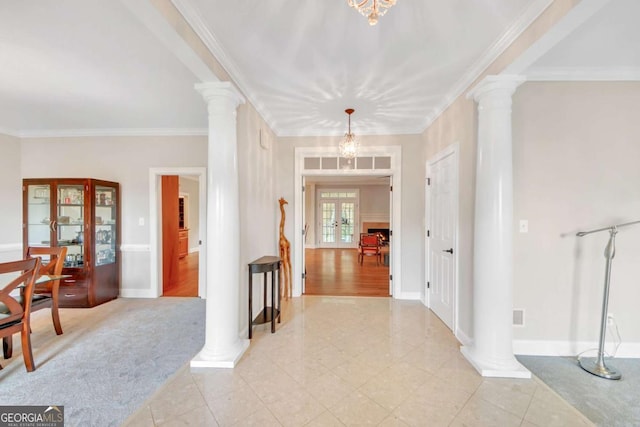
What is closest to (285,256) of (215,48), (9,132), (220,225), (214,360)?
(220,225)

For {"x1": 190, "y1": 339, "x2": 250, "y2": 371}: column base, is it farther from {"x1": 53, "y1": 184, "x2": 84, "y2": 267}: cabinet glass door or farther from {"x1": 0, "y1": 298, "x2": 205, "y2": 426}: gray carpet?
{"x1": 53, "y1": 184, "x2": 84, "y2": 267}: cabinet glass door

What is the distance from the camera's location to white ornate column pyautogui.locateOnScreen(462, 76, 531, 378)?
85.0 inches

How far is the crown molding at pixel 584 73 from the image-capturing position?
7.71 ft

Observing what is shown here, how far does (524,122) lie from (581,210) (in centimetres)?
97

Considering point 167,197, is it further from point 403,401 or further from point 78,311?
point 403,401

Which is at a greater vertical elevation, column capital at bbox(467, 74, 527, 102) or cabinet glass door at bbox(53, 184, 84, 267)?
column capital at bbox(467, 74, 527, 102)

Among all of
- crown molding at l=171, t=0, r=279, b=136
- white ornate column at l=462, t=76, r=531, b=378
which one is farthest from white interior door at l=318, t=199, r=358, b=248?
white ornate column at l=462, t=76, r=531, b=378

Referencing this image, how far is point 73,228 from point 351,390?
14.4ft

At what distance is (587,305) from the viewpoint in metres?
2.44

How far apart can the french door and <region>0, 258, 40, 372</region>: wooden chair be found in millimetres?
8195

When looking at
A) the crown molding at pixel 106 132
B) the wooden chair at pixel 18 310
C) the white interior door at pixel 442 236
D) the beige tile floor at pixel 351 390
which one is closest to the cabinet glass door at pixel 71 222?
the crown molding at pixel 106 132

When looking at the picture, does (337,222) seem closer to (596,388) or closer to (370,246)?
(370,246)

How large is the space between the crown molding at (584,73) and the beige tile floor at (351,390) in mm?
2616

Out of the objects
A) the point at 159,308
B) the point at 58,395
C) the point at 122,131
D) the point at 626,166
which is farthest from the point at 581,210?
the point at 122,131
